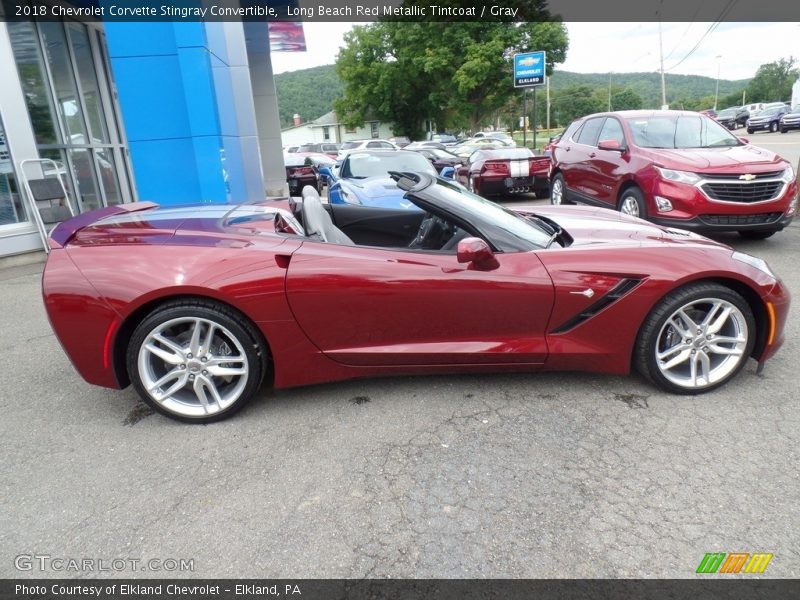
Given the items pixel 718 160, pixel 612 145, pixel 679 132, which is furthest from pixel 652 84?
pixel 718 160

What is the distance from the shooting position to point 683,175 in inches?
228

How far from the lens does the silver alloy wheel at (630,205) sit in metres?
6.41

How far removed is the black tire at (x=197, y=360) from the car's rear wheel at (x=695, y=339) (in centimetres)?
205

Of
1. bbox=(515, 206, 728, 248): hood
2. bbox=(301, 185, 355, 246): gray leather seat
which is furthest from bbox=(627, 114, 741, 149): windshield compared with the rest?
bbox=(301, 185, 355, 246): gray leather seat

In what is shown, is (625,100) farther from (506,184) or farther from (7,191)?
(7,191)

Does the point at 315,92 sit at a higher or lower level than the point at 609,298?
higher

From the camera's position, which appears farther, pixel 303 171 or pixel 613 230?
pixel 303 171

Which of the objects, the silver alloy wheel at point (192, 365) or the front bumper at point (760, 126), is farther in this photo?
the front bumper at point (760, 126)

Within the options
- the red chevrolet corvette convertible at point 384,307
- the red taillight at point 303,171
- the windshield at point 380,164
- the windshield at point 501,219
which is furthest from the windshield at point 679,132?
the red taillight at point 303,171

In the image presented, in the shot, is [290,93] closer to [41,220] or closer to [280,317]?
[41,220]

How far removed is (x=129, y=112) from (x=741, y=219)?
7739 millimetres

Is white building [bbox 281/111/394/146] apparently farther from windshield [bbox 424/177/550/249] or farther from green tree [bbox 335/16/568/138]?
windshield [bbox 424/177/550/249]

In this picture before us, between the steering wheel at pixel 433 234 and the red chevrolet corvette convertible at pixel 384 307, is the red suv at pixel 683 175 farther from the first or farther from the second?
the steering wheel at pixel 433 234

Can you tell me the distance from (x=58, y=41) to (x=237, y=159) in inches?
129
